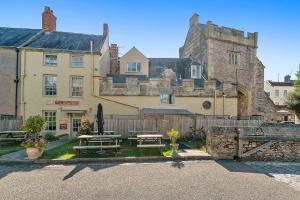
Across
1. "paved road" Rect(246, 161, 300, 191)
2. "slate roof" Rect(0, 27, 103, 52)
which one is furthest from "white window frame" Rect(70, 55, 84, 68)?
"paved road" Rect(246, 161, 300, 191)

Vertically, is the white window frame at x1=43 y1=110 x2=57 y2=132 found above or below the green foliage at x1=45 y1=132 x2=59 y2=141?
above

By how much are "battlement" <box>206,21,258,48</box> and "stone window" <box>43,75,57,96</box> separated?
18.0 meters

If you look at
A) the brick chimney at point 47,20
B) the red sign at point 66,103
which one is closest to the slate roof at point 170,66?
the red sign at point 66,103

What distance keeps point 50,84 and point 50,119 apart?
131 inches

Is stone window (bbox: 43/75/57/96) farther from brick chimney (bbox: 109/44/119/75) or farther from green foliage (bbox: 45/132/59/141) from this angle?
brick chimney (bbox: 109/44/119/75)

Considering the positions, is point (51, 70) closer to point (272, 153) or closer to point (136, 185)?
point (136, 185)

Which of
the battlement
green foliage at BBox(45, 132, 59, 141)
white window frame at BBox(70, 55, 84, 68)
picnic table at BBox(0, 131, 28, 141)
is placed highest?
the battlement

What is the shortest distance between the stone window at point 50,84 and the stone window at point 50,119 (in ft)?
5.92

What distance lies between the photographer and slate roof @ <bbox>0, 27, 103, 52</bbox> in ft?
73.4

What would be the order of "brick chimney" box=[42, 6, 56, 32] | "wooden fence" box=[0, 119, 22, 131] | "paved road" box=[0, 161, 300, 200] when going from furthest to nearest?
"brick chimney" box=[42, 6, 56, 32] → "wooden fence" box=[0, 119, 22, 131] → "paved road" box=[0, 161, 300, 200]

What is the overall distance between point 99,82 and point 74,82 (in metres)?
2.48

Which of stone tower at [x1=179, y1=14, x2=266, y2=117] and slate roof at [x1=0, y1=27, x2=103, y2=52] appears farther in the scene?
stone tower at [x1=179, y1=14, x2=266, y2=117]

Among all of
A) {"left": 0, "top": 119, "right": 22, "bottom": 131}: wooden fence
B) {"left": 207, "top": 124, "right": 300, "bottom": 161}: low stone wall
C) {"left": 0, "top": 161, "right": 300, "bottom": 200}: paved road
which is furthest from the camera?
{"left": 0, "top": 119, "right": 22, "bottom": 131}: wooden fence

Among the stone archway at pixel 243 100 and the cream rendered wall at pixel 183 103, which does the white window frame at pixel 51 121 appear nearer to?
the cream rendered wall at pixel 183 103
